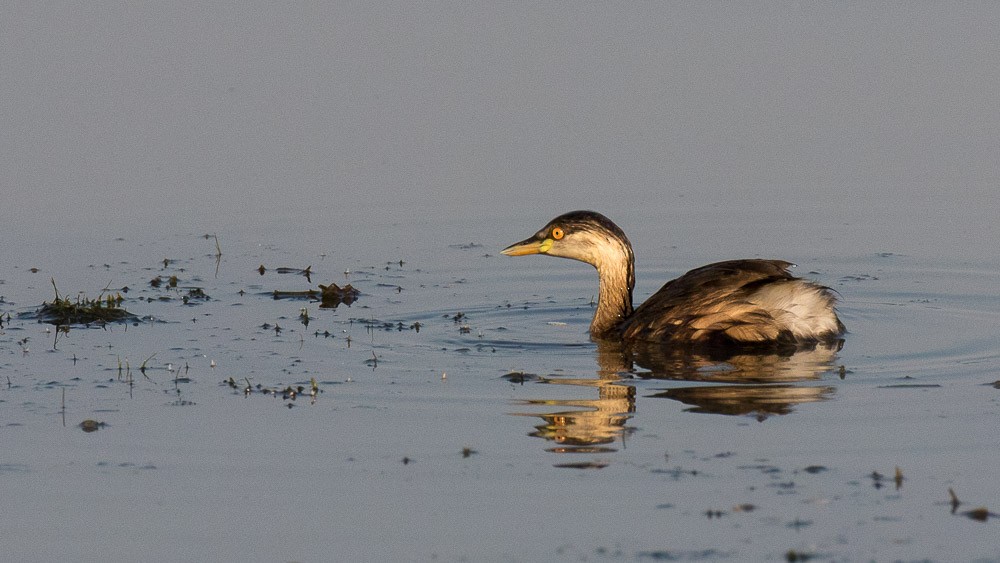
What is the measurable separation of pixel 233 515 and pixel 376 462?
1.02 m

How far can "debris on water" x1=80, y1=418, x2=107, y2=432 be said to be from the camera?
906cm

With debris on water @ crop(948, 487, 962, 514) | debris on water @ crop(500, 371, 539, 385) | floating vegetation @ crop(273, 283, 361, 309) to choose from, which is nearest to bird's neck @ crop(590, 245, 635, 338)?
floating vegetation @ crop(273, 283, 361, 309)

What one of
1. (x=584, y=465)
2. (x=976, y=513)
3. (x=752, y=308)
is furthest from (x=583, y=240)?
(x=976, y=513)

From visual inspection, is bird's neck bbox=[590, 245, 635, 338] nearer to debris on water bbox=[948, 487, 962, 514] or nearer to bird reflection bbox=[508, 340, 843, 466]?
bird reflection bbox=[508, 340, 843, 466]

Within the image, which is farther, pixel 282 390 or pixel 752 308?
pixel 752 308

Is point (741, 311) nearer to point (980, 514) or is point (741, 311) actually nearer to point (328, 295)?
point (328, 295)

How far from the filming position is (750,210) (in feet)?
50.7

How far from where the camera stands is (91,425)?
9109 mm

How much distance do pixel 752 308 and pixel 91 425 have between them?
4.79 m

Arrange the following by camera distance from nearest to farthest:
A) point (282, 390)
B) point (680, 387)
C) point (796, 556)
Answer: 1. point (796, 556)
2. point (282, 390)
3. point (680, 387)

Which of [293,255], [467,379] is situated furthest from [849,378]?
[293,255]

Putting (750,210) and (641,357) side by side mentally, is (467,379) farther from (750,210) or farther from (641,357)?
(750,210)

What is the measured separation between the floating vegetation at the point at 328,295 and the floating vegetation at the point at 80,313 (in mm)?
1359

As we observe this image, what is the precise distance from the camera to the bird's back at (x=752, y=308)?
11562mm
